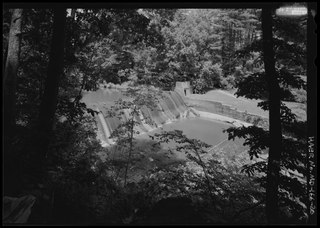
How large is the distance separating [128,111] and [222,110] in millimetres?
8095

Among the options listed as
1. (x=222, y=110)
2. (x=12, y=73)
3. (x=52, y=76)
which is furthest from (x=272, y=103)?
(x=222, y=110)

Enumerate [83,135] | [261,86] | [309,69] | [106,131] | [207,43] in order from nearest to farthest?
[309,69] → [261,86] → [83,135] → [106,131] → [207,43]

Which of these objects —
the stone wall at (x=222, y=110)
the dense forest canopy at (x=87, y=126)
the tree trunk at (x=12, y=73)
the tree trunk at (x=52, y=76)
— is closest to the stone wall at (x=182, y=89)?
the stone wall at (x=222, y=110)

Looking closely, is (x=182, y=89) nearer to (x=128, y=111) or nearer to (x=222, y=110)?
(x=222, y=110)

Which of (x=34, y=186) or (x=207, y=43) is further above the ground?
(x=207, y=43)

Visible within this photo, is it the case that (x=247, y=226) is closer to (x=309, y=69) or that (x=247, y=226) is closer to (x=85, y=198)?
(x=309, y=69)

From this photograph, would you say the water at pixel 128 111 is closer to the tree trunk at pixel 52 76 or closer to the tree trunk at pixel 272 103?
the tree trunk at pixel 52 76

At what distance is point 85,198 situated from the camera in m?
4.81

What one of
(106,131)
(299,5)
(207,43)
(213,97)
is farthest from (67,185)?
A: (207,43)

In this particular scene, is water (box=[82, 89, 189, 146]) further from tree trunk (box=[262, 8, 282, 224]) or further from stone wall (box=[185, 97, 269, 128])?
tree trunk (box=[262, 8, 282, 224])

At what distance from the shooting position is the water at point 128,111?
543 inches

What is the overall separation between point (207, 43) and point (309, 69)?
25.1 metres

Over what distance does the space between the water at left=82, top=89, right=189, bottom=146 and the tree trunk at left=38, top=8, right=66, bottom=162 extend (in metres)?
7.99

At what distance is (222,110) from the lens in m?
21.2
